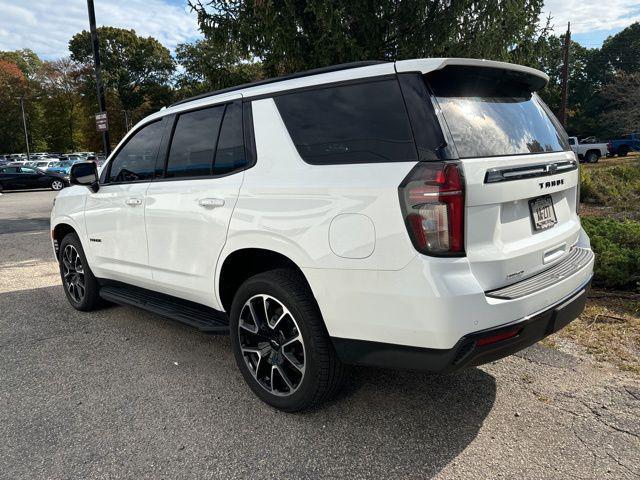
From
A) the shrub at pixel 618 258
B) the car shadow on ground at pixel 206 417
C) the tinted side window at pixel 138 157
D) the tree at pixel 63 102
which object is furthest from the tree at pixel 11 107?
the shrub at pixel 618 258

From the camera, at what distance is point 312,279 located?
2.60 metres

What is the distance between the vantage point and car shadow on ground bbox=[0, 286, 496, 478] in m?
2.50

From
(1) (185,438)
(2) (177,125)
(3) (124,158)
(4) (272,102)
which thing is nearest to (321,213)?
(4) (272,102)

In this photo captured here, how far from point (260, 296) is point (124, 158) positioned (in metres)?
2.17

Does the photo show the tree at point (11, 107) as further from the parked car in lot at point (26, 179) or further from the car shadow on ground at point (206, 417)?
the car shadow on ground at point (206, 417)

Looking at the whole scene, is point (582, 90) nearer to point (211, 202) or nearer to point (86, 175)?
point (86, 175)

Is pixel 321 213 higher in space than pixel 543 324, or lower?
higher

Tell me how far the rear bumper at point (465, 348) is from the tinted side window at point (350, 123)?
90 centimetres

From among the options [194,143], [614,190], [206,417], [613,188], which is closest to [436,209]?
[206,417]

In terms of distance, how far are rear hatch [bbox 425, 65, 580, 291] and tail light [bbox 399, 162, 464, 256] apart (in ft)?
0.18

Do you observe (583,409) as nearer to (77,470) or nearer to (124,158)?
(77,470)

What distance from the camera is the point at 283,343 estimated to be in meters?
2.89

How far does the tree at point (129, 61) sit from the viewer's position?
176ft

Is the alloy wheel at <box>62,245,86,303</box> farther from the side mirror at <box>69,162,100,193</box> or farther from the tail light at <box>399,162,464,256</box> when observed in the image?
the tail light at <box>399,162,464,256</box>
